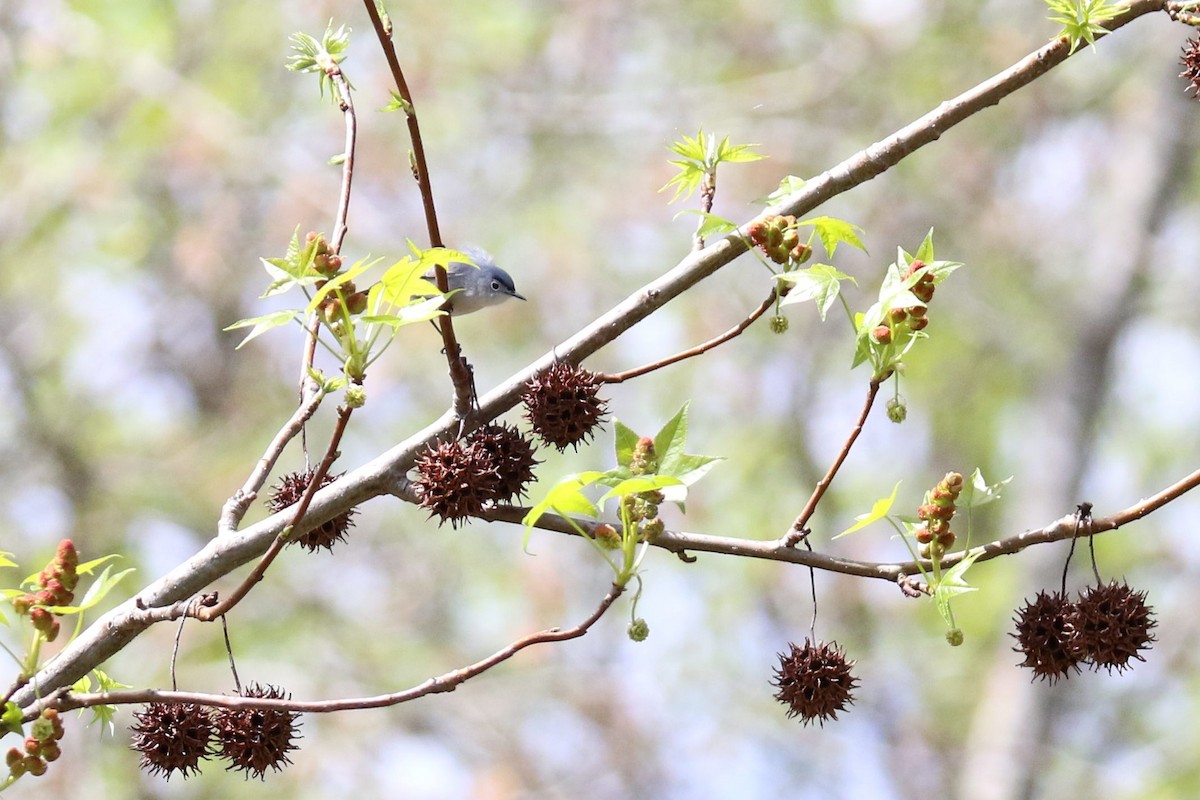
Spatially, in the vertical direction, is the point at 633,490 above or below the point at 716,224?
below

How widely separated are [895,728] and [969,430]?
3.21 meters

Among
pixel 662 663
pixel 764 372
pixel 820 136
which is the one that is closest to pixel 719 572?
pixel 662 663

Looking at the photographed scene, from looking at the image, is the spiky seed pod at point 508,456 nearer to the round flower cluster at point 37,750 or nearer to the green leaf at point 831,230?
the green leaf at point 831,230

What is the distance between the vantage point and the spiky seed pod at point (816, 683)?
1823 millimetres

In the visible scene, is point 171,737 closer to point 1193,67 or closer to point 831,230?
point 831,230

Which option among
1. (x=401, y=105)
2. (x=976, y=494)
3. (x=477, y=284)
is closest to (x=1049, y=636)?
(x=976, y=494)

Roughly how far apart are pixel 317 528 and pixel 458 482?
0.34 meters

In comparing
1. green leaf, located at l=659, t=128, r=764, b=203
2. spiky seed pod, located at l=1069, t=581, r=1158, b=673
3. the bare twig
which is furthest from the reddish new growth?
spiky seed pod, located at l=1069, t=581, r=1158, b=673

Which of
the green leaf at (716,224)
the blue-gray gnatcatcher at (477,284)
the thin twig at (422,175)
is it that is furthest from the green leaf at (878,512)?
the blue-gray gnatcatcher at (477,284)

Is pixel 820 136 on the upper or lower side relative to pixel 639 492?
upper

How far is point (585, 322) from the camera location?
10336 mm

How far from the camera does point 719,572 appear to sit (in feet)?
36.3

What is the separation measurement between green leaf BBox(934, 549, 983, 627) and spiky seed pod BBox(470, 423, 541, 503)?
607 mm

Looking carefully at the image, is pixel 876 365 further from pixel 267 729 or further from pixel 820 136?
pixel 820 136
